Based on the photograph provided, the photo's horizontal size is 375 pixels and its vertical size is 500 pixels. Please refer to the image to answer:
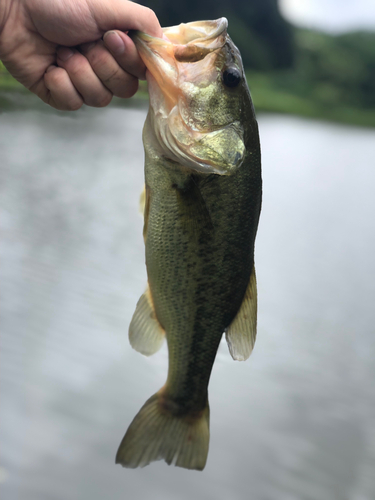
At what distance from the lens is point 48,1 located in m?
1.30

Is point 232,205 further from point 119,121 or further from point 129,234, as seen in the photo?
point 119,121

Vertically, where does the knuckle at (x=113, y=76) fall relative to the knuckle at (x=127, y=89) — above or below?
above

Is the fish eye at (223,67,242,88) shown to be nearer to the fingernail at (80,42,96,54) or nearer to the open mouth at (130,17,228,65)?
the open mouth at (130,17,228,65)

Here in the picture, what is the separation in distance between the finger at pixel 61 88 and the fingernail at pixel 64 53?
0.11 feet

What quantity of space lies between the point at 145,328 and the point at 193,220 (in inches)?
15.7

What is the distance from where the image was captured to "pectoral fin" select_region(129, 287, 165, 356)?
1.41m

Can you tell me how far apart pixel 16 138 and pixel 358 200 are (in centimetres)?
524

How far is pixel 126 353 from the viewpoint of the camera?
3.01m

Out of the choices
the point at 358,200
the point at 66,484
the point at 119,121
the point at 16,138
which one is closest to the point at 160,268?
the point at 66,484

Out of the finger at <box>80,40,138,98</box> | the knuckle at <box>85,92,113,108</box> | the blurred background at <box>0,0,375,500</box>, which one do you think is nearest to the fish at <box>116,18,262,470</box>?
the finger at <box>80,40,138,98</box>

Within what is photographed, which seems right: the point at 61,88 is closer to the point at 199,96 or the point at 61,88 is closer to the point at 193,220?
the point at 199,96

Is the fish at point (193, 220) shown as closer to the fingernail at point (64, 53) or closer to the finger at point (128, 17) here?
the finger at point (128, 17)

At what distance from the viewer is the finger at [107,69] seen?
131 centimetres

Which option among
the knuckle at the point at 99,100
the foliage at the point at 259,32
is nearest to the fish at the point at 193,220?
the knuckle at the point at 99,100
